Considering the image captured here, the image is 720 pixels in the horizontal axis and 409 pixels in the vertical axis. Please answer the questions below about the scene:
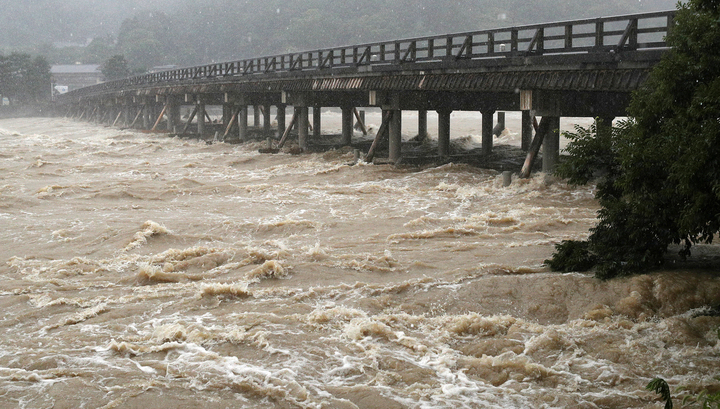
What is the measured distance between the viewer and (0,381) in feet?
23.3

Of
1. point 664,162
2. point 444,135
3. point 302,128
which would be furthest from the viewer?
point 302,128

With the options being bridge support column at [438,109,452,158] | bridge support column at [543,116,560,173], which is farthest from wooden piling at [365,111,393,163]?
bridge support column at [543,116,560,173]

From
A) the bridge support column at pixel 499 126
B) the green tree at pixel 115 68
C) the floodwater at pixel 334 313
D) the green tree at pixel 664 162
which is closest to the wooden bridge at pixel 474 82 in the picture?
the floodwater at pixel 334 313

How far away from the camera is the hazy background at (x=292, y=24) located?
296 feet

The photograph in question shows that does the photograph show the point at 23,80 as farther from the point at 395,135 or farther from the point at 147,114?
the point at 395,135

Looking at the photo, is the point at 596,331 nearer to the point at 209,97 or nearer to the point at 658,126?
the point at 658,126

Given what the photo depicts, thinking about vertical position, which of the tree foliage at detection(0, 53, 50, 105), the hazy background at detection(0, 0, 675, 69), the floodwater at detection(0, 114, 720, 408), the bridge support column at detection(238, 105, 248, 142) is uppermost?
the hazy background at detection(0, 0, 675, 69)

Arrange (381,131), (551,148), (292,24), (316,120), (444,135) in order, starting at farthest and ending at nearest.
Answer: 1. (292,24)
2. (316,120)
3. (444,135)
4. (381,131)
5. (551,148)

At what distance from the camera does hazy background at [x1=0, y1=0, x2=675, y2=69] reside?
9031cm

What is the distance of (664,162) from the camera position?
873 cm

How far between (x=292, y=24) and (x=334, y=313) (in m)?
92.2

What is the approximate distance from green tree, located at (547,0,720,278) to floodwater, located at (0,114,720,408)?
0.61 meters

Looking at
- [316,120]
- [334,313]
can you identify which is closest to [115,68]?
[316,120]

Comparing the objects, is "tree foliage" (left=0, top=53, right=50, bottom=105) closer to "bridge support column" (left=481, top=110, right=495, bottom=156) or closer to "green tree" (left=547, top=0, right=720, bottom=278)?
"bridge support column" (left=481, top=110, right=495, bottom=156)
